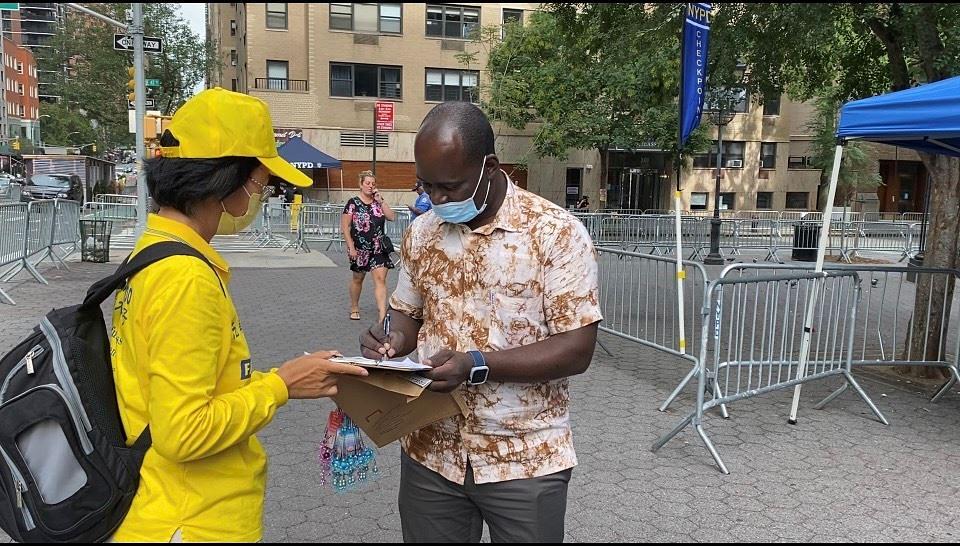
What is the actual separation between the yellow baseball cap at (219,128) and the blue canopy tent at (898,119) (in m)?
4.69

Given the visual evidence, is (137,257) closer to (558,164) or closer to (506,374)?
(506,374)

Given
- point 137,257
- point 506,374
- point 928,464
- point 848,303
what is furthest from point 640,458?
point 137,257

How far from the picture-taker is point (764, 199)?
3975 centimetres

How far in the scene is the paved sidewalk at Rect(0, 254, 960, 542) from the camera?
154 inches

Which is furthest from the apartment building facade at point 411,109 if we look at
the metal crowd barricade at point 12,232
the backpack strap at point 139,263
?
the backpack strap at point 139,263

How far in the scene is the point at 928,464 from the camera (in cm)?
491

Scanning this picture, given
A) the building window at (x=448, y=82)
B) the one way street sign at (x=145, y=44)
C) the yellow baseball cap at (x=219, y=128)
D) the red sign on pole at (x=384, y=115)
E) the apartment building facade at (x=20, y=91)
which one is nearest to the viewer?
the yellow baseball cap at (x=219, y=128)

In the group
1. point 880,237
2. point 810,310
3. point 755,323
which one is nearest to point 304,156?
point 880,237

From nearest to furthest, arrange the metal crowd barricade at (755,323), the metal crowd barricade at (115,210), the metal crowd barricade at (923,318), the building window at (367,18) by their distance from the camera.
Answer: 1. the metal crowd barricade at (755,323)
2. the metal crowd barricade at (923,318)
3. the metal crowd barricade at (115,210)
4. the building window at (367,18)

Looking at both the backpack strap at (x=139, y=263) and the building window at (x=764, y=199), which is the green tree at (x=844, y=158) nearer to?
the building window at (x=764, y=199)

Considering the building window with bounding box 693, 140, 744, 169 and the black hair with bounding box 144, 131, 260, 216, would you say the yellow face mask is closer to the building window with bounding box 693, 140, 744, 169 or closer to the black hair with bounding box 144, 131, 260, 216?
the black hair with bounding box 144, 131, 260, 216

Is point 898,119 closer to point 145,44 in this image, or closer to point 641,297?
point 641,297

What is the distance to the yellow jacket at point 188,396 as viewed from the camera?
1688 mm

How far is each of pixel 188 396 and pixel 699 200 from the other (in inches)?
1544
